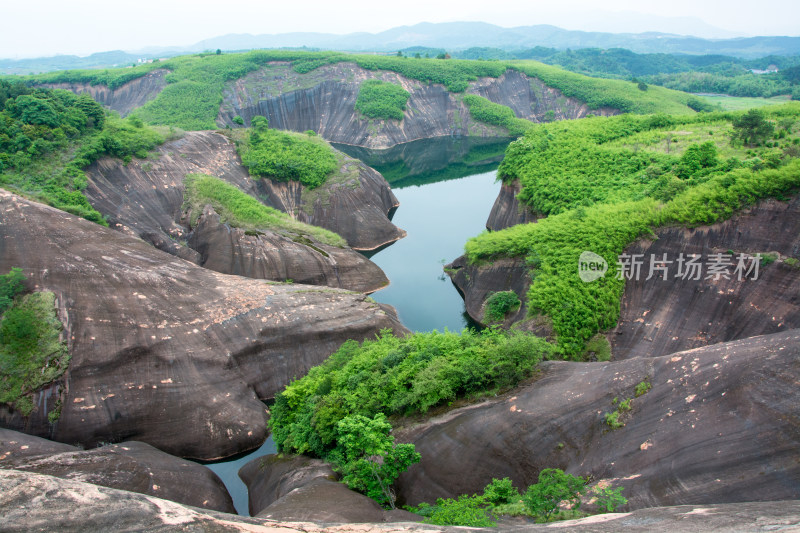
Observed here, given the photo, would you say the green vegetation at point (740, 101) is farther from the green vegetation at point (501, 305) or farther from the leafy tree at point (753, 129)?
the green vegetation at point (501, 305)

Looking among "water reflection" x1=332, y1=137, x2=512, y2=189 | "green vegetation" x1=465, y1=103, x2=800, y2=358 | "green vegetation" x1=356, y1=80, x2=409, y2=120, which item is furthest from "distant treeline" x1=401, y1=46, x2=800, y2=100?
"green vegetation" x1=465, y1=103, x2=800, y2=358

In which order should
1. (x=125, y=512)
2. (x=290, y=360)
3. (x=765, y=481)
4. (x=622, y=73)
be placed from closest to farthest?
(x=125, y=512)
(x=765, y=481)
(x=290, y=360)
(x=622, y=73)

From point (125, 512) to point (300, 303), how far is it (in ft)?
52.9

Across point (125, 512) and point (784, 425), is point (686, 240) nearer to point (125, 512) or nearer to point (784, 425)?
point (784, 425)

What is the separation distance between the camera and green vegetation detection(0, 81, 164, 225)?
2903 cm

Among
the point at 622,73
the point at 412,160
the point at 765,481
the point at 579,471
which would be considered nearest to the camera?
the point at 765,481

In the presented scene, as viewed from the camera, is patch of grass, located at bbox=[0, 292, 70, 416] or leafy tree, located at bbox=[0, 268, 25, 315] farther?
leafy tree, located at bbox=[0, 268, 25, 315]

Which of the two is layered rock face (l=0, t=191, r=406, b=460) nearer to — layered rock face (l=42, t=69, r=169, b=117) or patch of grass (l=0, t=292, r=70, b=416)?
patch of grass (l=0, t=292, r=70, b=416)

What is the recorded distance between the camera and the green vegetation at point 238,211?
33.9 metres

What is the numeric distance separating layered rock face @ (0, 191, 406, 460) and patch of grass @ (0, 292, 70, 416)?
1.10ft

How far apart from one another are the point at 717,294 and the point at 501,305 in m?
9.53

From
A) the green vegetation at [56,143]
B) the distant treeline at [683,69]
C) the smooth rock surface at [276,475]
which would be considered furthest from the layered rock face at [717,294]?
the distant treeline at [683,69]

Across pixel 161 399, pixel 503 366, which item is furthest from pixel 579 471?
pixel 161 399

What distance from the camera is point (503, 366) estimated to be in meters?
16.6
